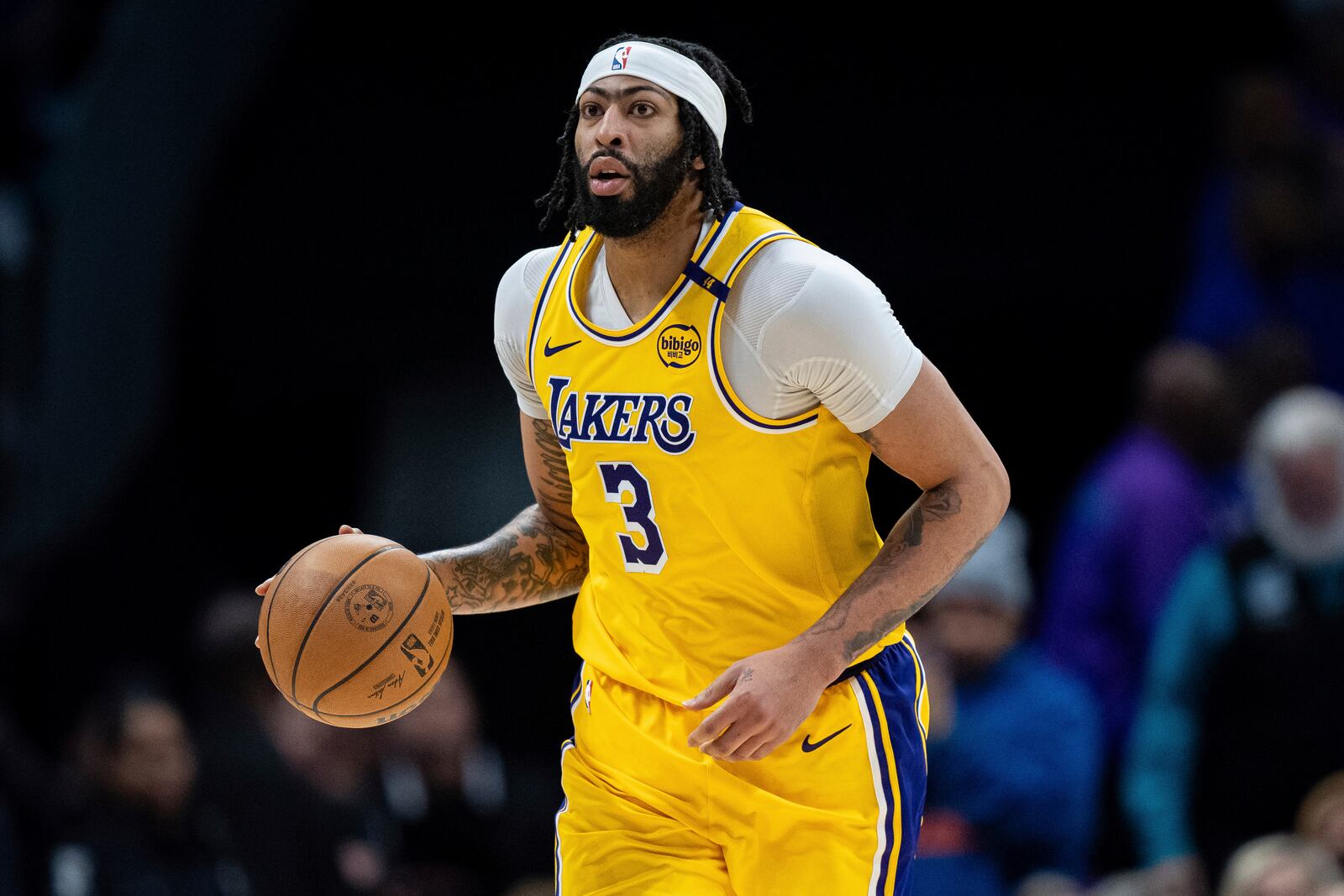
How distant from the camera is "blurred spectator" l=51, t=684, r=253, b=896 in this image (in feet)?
24.3

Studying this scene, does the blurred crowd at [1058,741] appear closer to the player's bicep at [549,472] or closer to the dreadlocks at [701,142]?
the player's bicep at [549,472]

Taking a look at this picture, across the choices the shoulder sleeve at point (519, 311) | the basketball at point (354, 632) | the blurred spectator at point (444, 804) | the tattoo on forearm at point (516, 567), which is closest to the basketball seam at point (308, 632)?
the basketball at point (354, 632)

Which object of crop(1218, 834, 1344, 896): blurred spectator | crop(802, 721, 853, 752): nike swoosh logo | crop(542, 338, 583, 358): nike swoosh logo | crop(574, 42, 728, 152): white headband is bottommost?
crop(1218, 834, 1344, 896): blurred spectator

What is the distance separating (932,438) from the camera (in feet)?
13.3

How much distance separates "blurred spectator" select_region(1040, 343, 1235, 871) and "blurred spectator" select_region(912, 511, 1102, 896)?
1.16 metres

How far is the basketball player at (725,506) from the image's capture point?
4.04 meters

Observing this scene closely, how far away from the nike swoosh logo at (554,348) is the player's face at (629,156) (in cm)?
25

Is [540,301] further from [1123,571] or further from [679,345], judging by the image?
[1123,571]

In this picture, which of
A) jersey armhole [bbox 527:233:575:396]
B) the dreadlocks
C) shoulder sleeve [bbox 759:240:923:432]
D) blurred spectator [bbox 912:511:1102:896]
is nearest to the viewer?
shoulder sleeve [bbox 759:240:923:432]

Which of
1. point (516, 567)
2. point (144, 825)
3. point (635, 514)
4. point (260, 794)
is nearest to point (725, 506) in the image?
point (635, 514)

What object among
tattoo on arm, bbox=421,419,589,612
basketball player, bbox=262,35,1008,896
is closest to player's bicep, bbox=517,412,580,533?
tattoo on arm, bbox=421,419,589,612

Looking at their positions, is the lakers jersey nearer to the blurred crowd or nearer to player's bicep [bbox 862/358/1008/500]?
player's bicep [bbox 862/358/1008/500]

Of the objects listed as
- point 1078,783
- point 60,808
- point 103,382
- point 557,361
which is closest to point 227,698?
point 60,808

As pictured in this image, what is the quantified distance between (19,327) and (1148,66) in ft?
20.2
